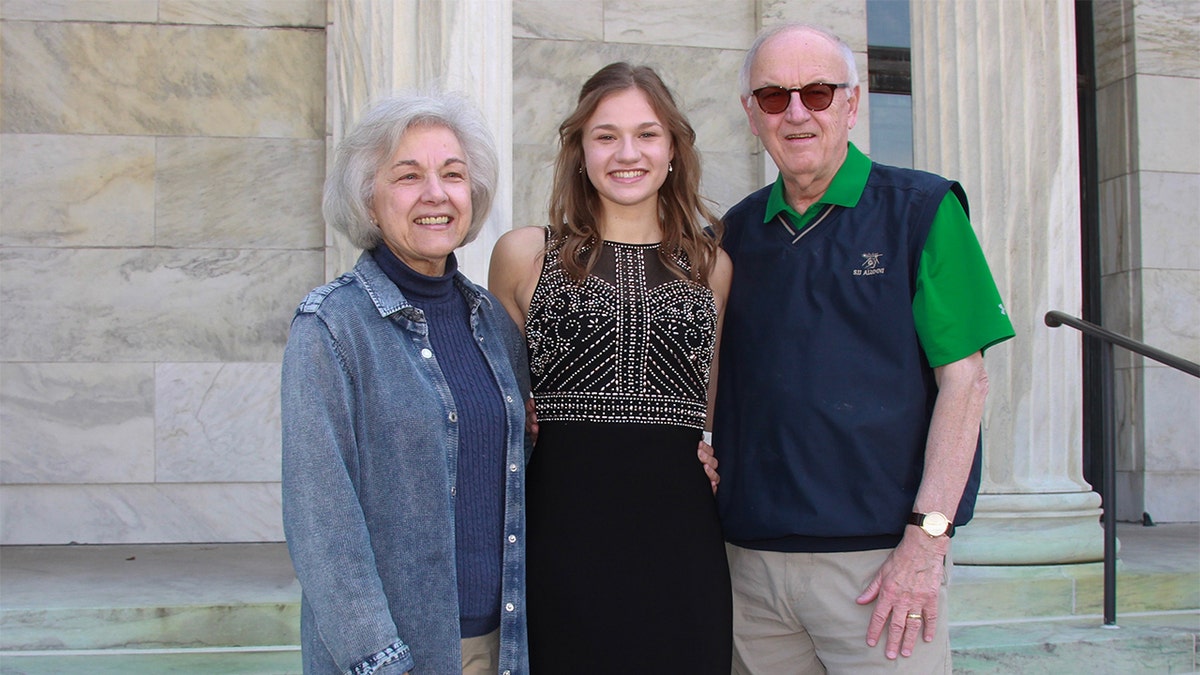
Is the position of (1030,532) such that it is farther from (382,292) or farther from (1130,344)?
(382,292)

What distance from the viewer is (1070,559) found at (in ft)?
16.8

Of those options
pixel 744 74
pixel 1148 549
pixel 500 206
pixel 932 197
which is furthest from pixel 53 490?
pixel 1148 549

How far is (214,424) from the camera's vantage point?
6520 millimetres

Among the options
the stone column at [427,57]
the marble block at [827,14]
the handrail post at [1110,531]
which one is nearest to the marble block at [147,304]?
the stone column at [427,57]

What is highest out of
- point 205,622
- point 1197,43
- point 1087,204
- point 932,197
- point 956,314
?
point 1197,43

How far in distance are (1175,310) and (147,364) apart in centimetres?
733

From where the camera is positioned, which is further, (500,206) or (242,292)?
(242,292)

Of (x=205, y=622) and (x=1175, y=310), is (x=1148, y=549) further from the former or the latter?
(x=205, y=622)

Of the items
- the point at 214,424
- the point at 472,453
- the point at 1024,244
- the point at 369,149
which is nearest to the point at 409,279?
the point at 369,149

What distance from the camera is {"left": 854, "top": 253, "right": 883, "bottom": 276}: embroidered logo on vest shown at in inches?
101

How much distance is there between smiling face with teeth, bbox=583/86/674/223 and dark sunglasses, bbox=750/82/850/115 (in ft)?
0.95

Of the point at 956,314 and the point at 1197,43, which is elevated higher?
the point at 1197,43

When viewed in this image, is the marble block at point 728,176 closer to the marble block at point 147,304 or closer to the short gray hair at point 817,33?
the marble block at point 147,304

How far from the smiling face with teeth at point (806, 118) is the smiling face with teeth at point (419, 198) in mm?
906
